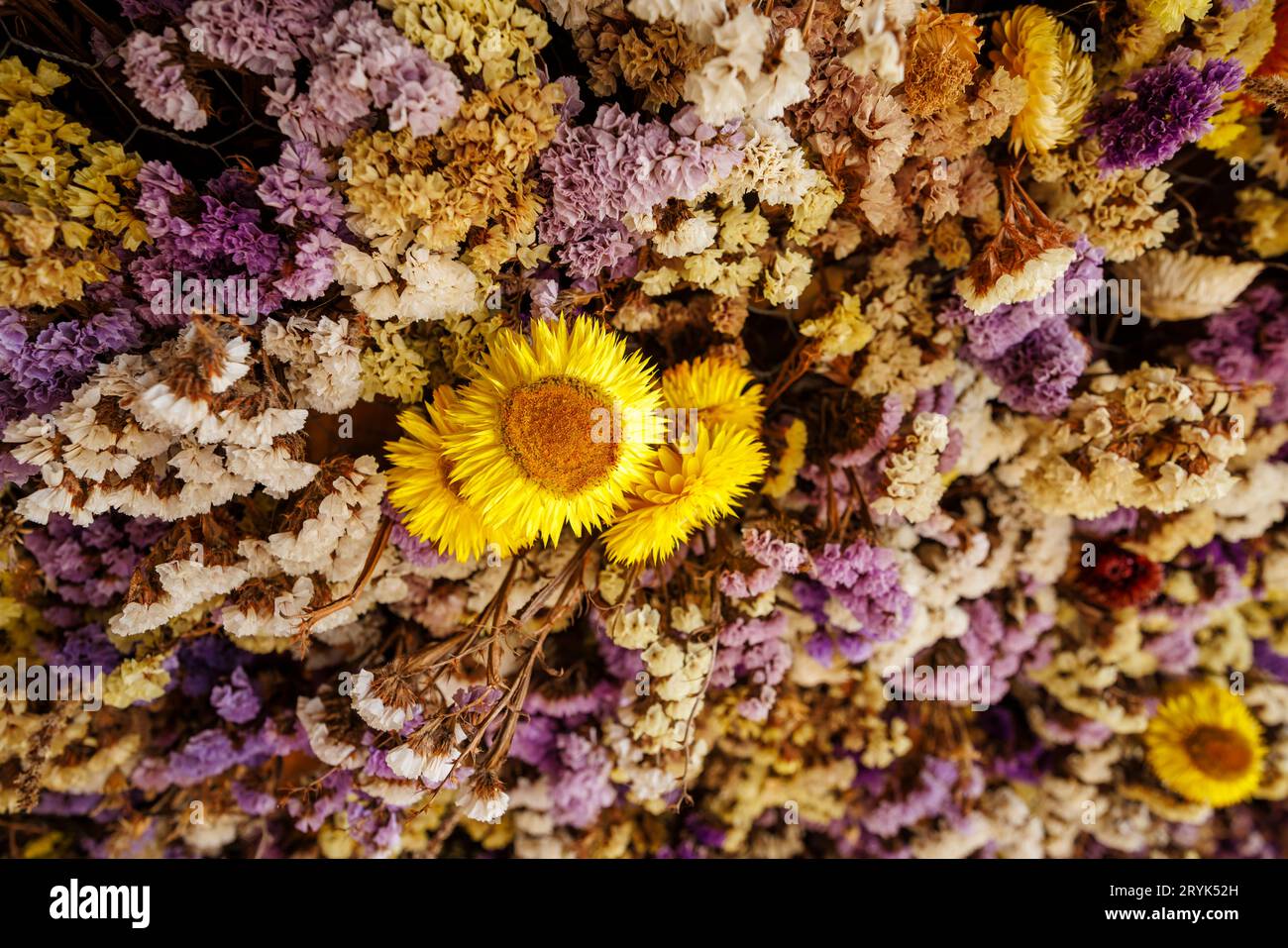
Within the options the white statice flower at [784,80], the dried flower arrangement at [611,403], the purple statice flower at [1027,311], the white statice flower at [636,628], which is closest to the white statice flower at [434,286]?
the dried flower arrangement at [611,403]

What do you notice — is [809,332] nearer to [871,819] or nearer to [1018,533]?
[1018,533]

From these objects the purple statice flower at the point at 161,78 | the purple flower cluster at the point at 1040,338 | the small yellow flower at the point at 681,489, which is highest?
the purple statice flower at the point at 161,78

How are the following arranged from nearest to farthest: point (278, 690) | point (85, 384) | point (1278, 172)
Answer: point (85, 384), point (1278, 172), point (278, 690)

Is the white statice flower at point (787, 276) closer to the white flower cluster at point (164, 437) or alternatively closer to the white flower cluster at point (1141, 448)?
the white flower cluster at point (1141, 448)

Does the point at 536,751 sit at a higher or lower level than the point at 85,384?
lower

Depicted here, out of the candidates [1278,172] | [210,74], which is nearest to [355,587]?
[210,74]

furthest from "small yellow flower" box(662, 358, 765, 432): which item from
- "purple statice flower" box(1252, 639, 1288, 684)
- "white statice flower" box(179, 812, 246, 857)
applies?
"purple statice flower" box(1252, 639, 1288, 684)

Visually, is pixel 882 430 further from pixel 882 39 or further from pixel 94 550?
pixel 94 550
